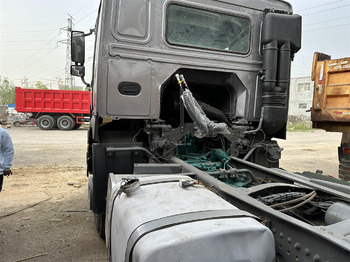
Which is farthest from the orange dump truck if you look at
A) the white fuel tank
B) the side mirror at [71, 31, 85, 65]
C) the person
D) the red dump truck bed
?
the red dump truck bed

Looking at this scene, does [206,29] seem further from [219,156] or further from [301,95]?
[301,95]

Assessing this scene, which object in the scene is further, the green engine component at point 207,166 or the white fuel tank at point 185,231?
the green engine component at point 207,166

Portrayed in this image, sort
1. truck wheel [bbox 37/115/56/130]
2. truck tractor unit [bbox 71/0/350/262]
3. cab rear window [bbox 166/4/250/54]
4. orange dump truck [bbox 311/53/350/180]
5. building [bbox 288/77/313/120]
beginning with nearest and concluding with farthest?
truck tractor unit [bbox 71/0/350/262]
cab rear window [bbox 166/4/250/54]
orange dump truck [bbox 311/53/350/180]
truck wheel [bbox 37/115/56/130]
building [bbox 288/77/313/120]

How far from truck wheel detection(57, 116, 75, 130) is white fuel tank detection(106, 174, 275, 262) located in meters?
18.1

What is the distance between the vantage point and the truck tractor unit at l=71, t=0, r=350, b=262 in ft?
3.66

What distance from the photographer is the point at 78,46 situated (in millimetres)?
3506

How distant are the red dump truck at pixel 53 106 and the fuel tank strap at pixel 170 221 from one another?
705 inches

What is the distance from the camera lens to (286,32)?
3146mm

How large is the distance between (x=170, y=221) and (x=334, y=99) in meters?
4.43

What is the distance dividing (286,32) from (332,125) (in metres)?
2.27

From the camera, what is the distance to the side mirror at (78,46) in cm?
347

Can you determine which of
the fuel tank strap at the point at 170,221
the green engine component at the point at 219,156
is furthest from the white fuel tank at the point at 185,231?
the green engine component at the point at 219,156

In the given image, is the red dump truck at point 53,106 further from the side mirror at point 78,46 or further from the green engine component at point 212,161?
the green engine component at point 212,161

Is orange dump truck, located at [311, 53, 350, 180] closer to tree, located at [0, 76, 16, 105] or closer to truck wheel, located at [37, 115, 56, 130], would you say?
truck wheel, located at [37, 115, 56, 130]
